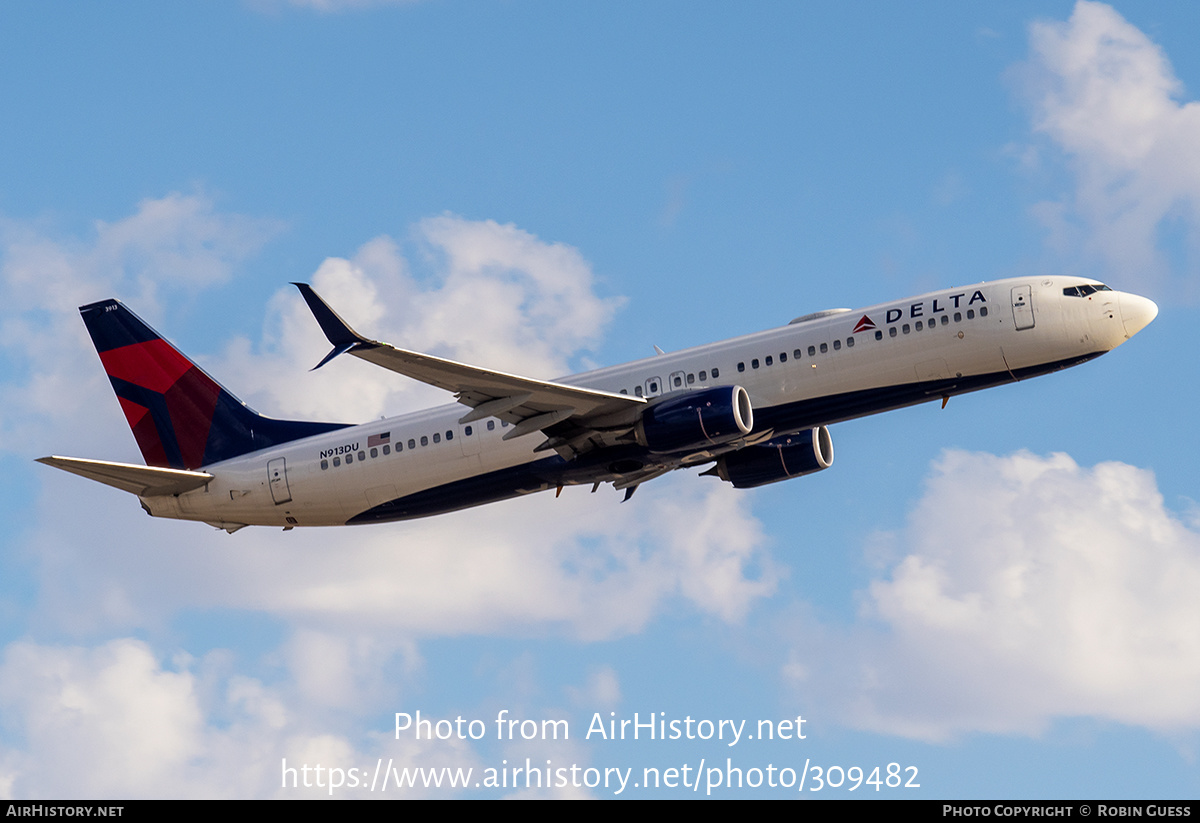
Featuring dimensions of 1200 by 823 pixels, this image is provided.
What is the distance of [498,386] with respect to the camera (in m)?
42.0

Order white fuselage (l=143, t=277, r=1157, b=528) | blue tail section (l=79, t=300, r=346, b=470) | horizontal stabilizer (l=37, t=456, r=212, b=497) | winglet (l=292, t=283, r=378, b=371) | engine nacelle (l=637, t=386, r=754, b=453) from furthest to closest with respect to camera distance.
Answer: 1. blue tail section (l=79, t=300, r=346, b=470)
2. horizontal stabilizer (l=37, t=456, r=212, b=497)
3. white fuselage (l=143, t=277, r=1157, b=528)
4. engine nacelle (l=637, t=386, r=754, b=453)
5. winglet (l=292, t=283, r=378, b=371)

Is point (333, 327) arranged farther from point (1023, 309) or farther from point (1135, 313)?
point (1135, 313)

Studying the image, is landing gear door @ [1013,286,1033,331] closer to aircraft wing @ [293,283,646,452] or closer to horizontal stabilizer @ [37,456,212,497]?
aircraft wing @ [293,283,646,452]

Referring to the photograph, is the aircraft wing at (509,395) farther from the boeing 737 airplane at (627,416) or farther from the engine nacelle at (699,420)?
the engine nacelle at (699,420)

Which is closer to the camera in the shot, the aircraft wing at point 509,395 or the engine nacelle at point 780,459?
the aircraft wing at point 509,395

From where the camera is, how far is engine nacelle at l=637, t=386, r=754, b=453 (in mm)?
42594

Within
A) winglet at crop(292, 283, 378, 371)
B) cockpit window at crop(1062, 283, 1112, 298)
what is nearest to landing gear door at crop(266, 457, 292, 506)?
winglet at crop(292, 283, 378, 371)

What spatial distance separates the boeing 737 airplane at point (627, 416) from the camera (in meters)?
43.0

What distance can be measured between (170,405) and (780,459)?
24.8 metres

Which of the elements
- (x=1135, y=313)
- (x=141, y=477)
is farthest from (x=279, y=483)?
(x=1135, y=313)

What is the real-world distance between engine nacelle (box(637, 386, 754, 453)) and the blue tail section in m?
14.0

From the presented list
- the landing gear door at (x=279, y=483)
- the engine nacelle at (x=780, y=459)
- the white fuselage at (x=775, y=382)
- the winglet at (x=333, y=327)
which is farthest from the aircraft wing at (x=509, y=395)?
the landing gear door at (x=279, y=483)

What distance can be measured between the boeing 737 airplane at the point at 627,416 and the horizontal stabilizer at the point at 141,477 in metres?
0.10

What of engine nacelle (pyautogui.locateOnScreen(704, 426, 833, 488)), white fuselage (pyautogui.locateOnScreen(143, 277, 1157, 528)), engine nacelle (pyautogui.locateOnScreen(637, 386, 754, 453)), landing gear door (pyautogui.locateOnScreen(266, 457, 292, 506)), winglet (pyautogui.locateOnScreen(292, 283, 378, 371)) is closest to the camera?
winglet (pyautogui.locateOnScreen(292, 283, 378, 371))
